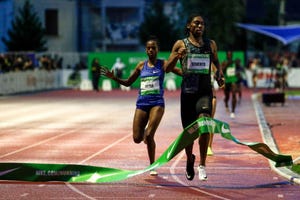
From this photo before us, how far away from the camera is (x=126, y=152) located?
1623cm

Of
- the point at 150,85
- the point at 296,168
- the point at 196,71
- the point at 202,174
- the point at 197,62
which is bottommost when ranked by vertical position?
the point at 296,168

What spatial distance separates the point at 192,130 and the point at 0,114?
1829 cm

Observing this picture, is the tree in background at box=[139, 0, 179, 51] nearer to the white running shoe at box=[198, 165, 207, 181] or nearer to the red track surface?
the red track surface

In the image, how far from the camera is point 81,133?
68.7ft

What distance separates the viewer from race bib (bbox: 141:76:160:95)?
12.5 metres

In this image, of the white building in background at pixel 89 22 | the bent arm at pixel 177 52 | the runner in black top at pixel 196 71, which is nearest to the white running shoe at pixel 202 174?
the runner in black top at pixel 196 71

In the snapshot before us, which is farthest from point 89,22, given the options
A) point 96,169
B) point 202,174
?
point 202,174

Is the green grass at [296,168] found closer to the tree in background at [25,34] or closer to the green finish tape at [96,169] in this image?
the green finish tape at [96,169]

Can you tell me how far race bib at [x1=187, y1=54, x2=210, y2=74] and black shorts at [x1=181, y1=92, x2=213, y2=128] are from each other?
340 mm

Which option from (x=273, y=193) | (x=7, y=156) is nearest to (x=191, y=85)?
(x=273, y=193)

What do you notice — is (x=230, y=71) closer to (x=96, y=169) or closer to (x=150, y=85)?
(x=150, y=85)

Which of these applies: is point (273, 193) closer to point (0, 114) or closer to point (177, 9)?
point (0, 114)

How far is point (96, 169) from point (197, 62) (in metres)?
1.96

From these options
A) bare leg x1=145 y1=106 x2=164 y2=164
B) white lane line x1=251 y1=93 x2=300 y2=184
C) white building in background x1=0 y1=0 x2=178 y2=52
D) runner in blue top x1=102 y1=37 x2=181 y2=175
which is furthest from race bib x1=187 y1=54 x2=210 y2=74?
white building in background x1=0 y1=0 x2=178 y2=52
